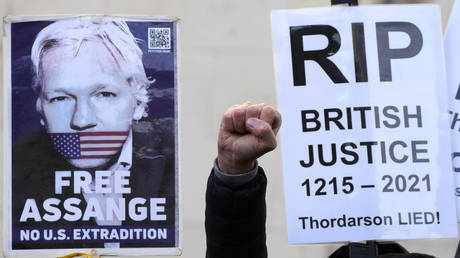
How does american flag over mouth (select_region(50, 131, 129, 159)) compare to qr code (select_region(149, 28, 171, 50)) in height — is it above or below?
below

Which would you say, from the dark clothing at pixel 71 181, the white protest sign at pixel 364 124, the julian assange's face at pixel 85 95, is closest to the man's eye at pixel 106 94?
the julian assange's face at pixel 85 95

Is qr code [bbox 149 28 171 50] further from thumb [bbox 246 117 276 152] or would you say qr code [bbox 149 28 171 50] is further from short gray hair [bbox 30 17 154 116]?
thumb [bbox 246 117 276 152]

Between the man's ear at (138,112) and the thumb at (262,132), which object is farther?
the man's ear at (138,112)

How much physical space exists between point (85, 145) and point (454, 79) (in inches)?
46.3

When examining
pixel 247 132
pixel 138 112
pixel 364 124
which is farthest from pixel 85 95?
pixel 247 132

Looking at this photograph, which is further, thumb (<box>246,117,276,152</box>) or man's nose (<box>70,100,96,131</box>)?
man's nose (<box>70,100,96,131</box>)

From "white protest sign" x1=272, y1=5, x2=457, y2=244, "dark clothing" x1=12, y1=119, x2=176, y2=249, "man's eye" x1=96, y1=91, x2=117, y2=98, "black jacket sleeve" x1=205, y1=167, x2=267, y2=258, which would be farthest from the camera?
"man's eye" x1=96, y1=91, x2=117, y2=98

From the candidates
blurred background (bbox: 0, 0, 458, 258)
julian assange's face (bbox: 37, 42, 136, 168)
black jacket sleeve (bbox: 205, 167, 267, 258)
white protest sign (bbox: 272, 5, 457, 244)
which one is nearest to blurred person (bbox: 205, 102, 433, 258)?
black jacket sleeve (bbox: 205, 167, 267, 258)

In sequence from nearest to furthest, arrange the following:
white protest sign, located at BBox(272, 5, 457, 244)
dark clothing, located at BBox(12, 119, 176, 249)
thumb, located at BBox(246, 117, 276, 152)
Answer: thumb, located at BBox(246, 117, 276, 152) → white protest sign, located at BBox(272, 5, 457, 244) → dark clothing, located at BBox(12, 119, 176, 249)

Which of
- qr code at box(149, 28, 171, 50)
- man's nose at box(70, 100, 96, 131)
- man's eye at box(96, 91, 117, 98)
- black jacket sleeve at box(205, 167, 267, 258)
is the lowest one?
black jacket sleeve at box(205, 167, 267, 258)

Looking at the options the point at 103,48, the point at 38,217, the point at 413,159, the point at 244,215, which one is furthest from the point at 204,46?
the point at 244,215

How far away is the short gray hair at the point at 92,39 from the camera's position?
3.01 metres

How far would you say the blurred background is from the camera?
11.3 ft

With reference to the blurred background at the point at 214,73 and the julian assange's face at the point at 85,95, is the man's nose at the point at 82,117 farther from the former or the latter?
the blurred background at the point at 214,73
